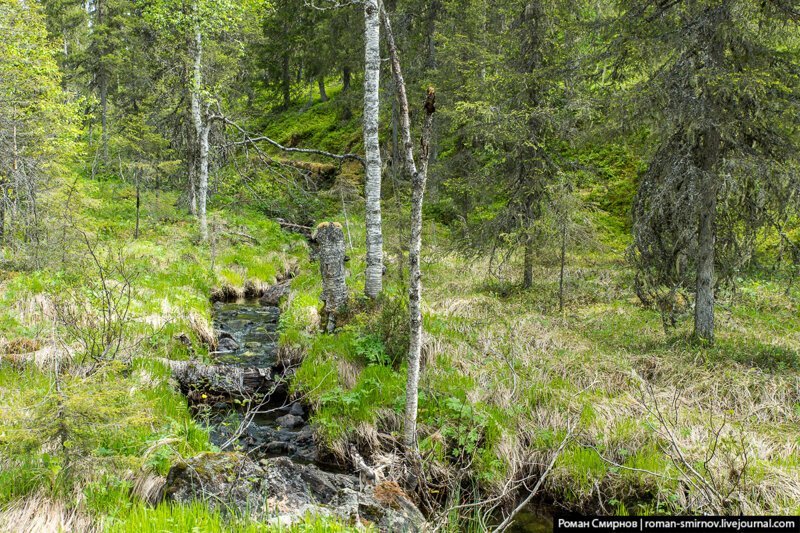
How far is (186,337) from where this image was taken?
314 inches

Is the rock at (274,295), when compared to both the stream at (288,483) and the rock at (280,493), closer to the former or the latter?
the stream at (288,483)

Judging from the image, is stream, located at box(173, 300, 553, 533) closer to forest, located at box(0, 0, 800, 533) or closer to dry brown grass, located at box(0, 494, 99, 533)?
forest, located at box(0, 0, 800, 533)

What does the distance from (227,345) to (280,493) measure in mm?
5734

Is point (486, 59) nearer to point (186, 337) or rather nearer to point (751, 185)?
point (751, 185)

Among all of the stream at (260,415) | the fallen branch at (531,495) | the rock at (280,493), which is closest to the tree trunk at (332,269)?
the stream at (260,415)

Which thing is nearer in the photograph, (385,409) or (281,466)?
(281,466)

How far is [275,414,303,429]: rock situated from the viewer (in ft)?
20.4

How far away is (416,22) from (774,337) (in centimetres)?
1849

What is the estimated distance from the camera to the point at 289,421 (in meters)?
6.25

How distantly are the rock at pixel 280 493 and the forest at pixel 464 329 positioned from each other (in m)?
A: 0.03

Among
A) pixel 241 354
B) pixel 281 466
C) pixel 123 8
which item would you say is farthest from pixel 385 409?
pixel 123 8

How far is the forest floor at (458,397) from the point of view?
3533mm

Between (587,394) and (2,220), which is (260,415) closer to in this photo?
(587,394)

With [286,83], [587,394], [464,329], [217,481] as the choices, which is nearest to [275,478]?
[217,481]
